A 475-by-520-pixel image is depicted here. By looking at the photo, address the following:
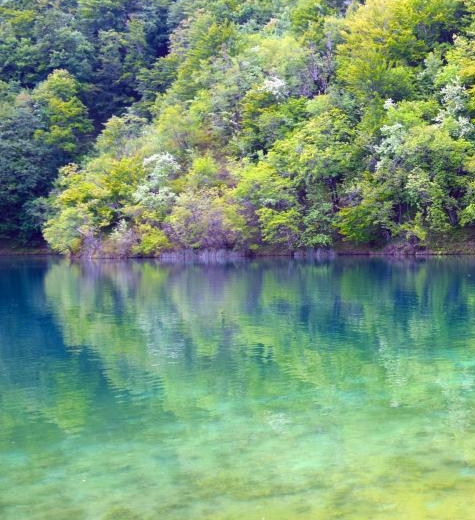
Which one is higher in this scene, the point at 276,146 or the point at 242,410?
the point at 276,146

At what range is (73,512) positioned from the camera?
6.65m

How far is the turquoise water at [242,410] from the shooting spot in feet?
22.6

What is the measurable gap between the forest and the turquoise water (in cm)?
2069

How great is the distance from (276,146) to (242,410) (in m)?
38.3

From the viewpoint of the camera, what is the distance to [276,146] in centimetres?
4712

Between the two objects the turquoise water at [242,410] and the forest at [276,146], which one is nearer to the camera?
the turquoise water at [242,410]

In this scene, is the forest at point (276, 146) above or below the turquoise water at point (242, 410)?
above

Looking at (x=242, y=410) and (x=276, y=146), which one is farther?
(x=276, y=146)

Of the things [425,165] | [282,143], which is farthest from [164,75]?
[425,165]

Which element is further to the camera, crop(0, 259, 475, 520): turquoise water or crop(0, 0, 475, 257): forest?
crop(0, 0, 475, 257): forest

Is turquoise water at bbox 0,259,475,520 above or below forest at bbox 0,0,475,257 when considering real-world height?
below

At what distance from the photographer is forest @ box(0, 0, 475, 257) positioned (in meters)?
42.1

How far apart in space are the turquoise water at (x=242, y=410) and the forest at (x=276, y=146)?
2069 cm

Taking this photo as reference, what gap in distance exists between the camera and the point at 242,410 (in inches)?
401
